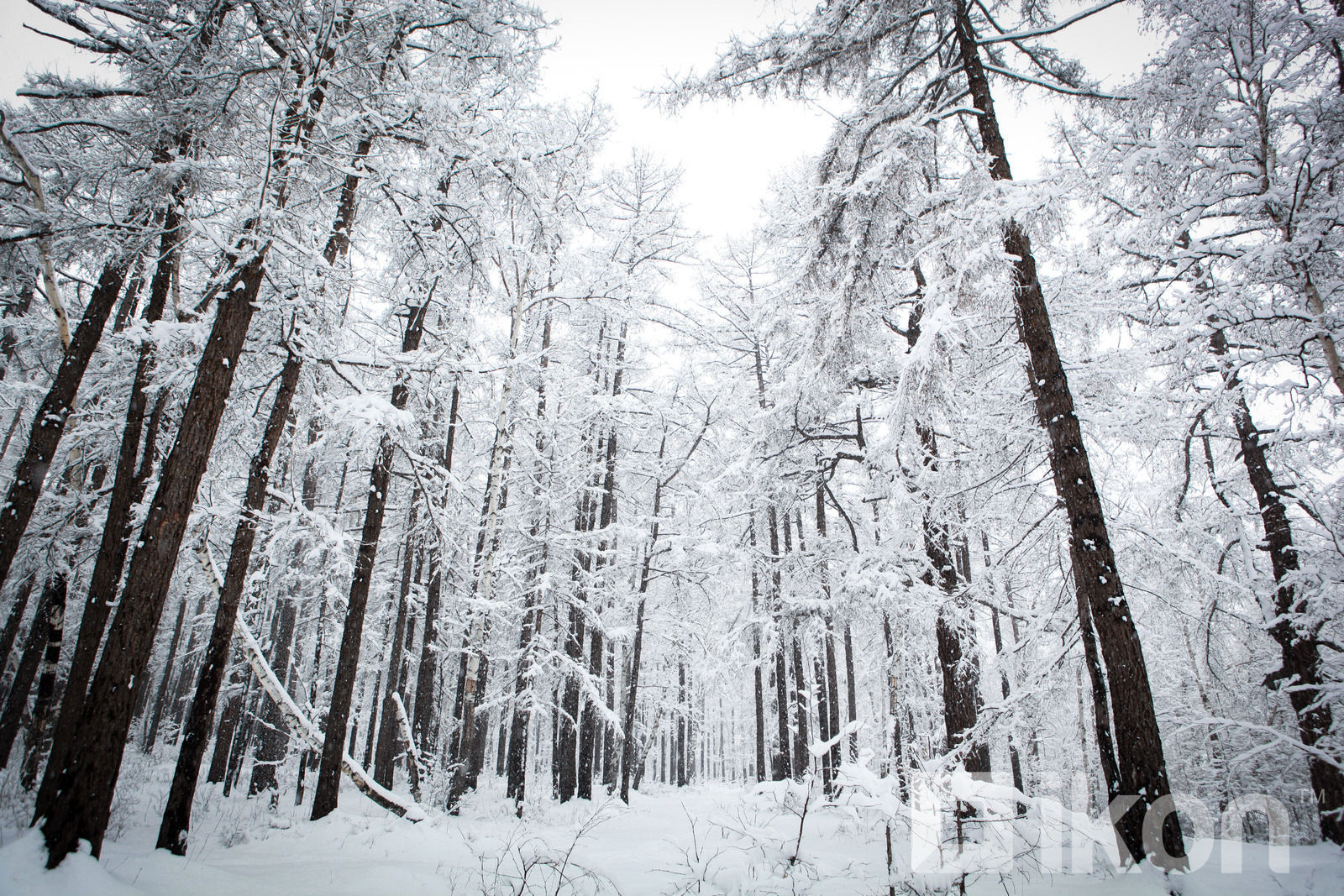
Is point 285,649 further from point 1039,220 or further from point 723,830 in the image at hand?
point 1039,220

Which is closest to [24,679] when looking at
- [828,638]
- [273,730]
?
[273,730]

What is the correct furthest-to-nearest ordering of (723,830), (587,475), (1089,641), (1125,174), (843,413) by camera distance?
(587,475), (843,413), (723,830), (1125,174), (1089,641)

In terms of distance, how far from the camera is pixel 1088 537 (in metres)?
5.09

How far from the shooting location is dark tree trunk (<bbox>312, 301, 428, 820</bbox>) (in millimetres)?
7980

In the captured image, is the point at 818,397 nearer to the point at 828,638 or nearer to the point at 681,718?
the point at 828,638

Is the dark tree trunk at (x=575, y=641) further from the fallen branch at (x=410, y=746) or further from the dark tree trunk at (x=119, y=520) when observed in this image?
the dark tree trunk at (x=119, y=520)

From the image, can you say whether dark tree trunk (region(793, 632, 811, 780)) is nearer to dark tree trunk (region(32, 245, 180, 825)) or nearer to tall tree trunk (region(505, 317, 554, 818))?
tall tree trunk (region(505, 317, 554, 818))

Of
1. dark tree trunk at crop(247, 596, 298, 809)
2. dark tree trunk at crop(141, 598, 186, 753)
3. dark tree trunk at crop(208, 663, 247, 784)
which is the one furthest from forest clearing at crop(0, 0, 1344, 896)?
dark tree trunk at crop(141, 598, 186, 753)

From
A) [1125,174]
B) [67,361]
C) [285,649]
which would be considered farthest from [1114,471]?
[285,649]

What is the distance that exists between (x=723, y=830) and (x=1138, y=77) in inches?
447

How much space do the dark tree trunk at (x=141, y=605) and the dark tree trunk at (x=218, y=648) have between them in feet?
3.63

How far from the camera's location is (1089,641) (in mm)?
5004

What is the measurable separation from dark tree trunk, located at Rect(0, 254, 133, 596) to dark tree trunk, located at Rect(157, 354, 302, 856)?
303 centimetres

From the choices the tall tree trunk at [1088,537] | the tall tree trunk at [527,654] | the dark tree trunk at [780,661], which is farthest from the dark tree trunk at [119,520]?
the dark tree trunk at [780,661]
